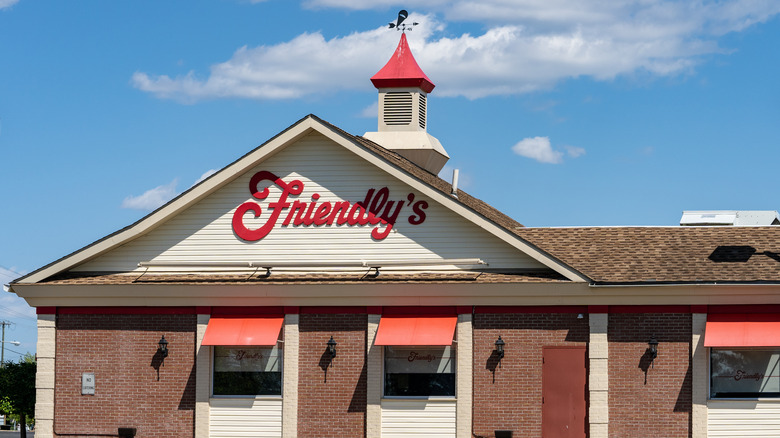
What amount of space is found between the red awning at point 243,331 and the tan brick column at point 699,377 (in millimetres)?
8722

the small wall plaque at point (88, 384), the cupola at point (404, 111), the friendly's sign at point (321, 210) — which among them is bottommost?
the small wall plaque at point (88, 384)

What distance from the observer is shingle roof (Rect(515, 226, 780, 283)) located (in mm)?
23812

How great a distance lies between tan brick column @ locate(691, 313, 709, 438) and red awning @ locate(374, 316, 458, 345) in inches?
194

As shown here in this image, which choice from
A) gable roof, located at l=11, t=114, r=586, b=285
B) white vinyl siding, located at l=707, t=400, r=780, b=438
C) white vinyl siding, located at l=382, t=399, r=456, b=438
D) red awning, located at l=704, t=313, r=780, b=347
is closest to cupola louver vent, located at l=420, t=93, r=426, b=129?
gable roof, located at l=11, t=114, r=586, b=285

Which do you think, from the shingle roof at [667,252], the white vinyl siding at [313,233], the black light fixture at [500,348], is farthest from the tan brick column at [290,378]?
the shingle roof at [667,252]

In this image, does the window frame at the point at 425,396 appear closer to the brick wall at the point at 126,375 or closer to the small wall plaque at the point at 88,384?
the brick wall at the point at 126,375

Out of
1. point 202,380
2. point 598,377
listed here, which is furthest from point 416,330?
point 202,380

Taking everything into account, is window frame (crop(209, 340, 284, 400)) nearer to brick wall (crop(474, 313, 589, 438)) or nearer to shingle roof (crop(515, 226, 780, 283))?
brick wall (crop(474, 313, 589, 438))

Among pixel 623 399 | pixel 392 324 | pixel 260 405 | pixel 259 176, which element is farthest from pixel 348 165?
pixel 623 399

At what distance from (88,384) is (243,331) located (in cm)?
383

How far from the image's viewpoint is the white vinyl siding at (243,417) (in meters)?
25.0

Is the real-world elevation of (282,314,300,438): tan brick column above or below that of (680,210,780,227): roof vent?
below

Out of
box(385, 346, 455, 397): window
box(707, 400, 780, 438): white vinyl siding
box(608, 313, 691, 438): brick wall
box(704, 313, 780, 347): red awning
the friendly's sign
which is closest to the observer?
box(704, 313, 780, 347): red awning

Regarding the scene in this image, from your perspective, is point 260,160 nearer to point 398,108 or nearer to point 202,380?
point 202,380
